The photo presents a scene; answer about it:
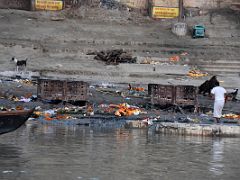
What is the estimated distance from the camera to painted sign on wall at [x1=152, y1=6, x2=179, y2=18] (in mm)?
47906

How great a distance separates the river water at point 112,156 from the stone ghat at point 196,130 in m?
0.41

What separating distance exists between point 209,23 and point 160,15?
→ 3.19 m

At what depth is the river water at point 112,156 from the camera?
10.2 metres

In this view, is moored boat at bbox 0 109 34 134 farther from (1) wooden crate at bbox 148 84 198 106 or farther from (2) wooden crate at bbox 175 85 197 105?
(2) wooden crate at bbox 175 85 197 105

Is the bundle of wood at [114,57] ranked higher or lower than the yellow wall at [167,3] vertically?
lower

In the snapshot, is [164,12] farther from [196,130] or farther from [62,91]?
[196,130]

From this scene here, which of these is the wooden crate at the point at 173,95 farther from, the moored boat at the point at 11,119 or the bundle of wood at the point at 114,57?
the bundle of wood at the point at 114,57

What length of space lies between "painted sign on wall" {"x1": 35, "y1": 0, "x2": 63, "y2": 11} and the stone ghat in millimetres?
30751

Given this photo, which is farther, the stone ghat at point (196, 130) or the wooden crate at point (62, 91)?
the wooden crate at point (62, 91)

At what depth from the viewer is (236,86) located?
104ft

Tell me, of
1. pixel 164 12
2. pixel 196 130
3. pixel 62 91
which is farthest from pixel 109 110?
pixel 164 12

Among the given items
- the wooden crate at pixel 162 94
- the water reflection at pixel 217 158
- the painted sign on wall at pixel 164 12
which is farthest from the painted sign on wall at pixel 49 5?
the water reflection at pixel 217 158

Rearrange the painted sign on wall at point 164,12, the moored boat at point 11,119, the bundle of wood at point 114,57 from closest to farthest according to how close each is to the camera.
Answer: the moored boat at point 11,119 → the bundle of wood at point 114,57 → the painted sign on wall at point 164,12

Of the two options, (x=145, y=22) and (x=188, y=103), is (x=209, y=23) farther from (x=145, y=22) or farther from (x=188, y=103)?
(x=188, y=103)
